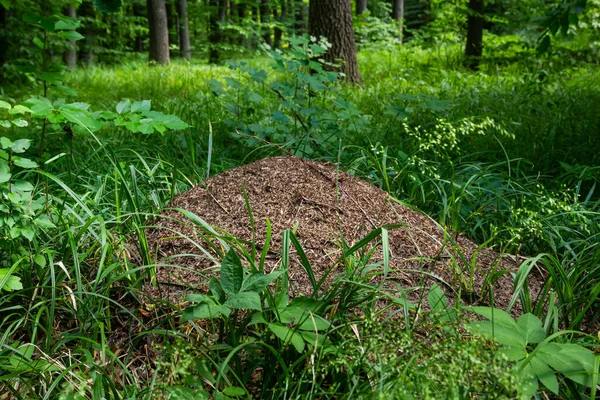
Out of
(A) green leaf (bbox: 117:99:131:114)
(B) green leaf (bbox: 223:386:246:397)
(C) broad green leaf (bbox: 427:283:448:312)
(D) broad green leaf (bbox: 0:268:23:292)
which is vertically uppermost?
(A) green leaf (bbox: 117:99:131:114)

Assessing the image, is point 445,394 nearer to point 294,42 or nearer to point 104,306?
point 104,306

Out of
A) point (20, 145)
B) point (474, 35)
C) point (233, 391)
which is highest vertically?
point (474, 35)

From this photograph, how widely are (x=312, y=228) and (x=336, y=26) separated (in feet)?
15.7

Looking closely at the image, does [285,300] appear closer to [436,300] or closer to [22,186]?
[436,300]

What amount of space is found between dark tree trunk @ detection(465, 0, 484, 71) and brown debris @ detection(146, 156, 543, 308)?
19.6 feet

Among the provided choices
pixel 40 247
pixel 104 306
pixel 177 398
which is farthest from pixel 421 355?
pixel 40 247

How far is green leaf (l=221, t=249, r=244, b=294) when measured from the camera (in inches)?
64.6

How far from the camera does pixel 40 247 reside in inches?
83.9

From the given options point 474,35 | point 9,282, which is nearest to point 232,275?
point 9,282

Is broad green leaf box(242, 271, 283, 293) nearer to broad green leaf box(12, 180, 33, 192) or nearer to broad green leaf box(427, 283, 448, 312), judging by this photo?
broad green leaf box(427, 283, 448, 312)

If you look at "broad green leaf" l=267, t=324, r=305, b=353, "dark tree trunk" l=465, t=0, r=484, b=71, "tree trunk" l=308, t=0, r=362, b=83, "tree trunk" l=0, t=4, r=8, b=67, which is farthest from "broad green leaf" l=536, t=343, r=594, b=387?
"tree trunk" l=0, t=4, r=8, b=67

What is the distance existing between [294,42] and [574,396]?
118 inches

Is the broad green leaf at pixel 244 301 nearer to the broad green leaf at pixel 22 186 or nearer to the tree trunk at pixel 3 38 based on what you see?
the broad green leaf at pixel 22 186

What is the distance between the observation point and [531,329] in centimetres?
165
